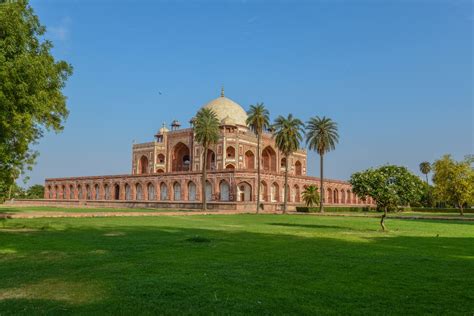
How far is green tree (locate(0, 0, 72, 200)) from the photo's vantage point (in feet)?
51.4

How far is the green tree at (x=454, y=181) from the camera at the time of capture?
155ft

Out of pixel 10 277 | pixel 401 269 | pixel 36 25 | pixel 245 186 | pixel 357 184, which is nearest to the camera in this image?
pixel 10 277

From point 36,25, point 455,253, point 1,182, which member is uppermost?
point 36,25

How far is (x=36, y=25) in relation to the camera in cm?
1864

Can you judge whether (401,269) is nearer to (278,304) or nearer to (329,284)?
(329,284)

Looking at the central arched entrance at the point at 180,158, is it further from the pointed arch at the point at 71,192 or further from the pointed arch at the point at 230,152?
the pointed arch at the point at 71,192

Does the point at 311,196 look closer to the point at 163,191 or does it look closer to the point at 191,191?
the point at 191,191

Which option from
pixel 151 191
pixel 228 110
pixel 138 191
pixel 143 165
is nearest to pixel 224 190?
pixel 151 191

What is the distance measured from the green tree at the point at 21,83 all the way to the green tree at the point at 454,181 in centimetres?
4535

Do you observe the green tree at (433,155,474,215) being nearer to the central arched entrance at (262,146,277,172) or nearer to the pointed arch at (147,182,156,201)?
the central arched entrance at (262,146,277,172)

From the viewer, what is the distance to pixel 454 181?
48.2m

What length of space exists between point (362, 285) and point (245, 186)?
49442mm

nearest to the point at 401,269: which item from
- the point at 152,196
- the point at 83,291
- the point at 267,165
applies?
the point at 83,291

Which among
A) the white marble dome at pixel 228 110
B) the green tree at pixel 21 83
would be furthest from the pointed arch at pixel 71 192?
→ the green tree at pixel 21 83
